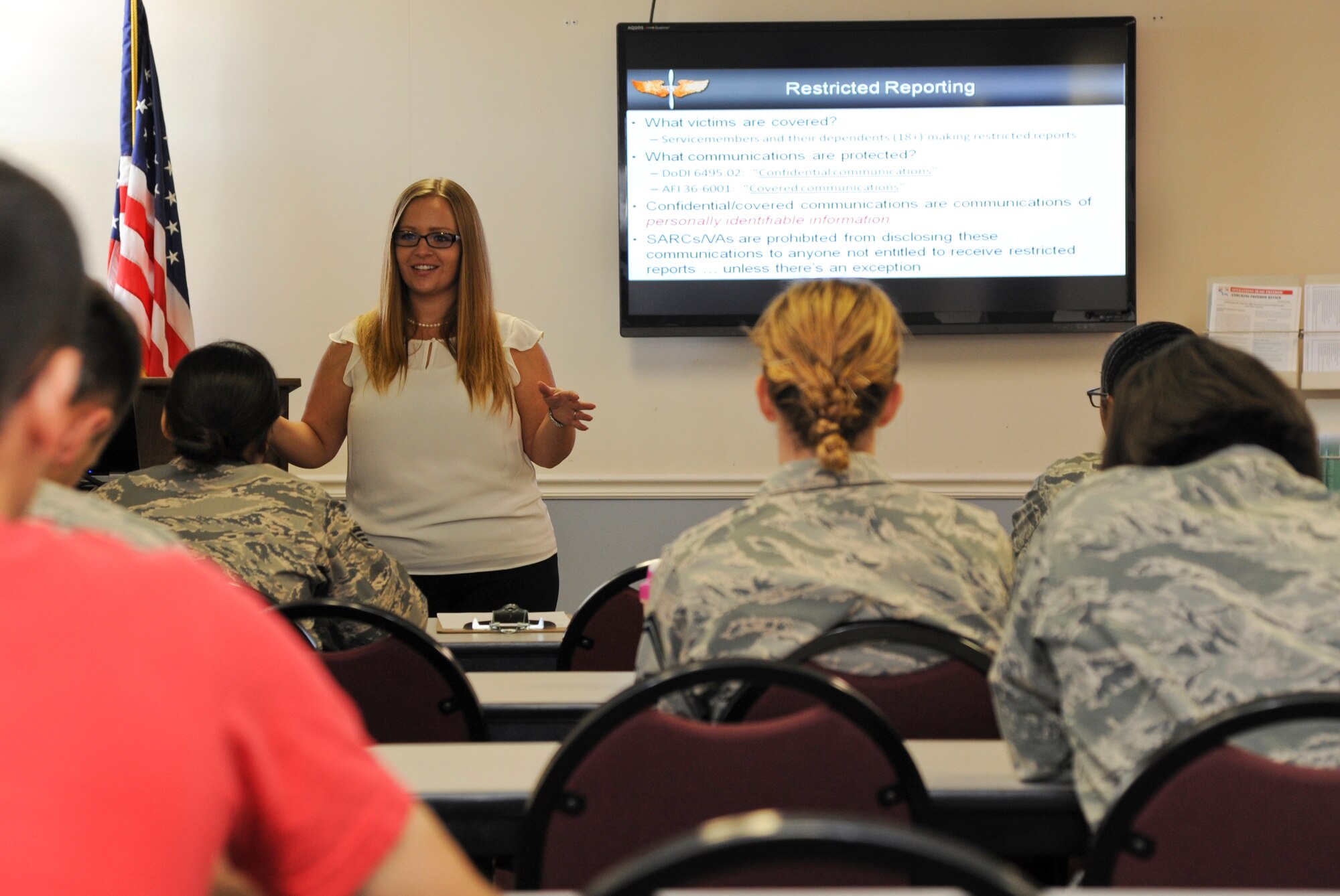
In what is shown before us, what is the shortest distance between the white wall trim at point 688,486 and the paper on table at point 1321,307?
1.19 meters

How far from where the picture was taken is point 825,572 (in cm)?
156

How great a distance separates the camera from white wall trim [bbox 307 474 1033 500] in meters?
4.65

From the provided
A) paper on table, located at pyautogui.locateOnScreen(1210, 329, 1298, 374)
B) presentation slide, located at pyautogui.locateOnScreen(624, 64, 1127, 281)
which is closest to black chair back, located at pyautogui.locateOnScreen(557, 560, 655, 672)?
presentation slide, located at pyautogui.locateOnScreen(624, 64, 1127, 281)

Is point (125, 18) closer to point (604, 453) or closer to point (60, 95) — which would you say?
point (60, 95)

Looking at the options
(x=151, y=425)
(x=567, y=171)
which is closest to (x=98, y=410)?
(x=151, y=425)

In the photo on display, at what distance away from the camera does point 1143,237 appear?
15.3ft

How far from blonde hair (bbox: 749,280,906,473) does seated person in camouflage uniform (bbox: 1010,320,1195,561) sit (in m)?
1.12

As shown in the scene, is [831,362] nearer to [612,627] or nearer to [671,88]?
[612,627]

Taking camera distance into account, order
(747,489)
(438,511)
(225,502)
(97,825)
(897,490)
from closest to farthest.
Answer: (97,825), (897,490), (225,502), (438,511), (747,489)

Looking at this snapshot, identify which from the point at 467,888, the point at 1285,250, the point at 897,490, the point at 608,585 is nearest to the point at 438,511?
the point at 608,585

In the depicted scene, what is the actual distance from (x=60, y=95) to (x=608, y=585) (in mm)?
3348

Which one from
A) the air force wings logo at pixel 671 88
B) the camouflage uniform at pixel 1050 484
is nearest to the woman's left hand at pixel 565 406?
the camouflage uniform at pixel 1050 484

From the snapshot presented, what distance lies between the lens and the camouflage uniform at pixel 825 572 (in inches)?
60.6

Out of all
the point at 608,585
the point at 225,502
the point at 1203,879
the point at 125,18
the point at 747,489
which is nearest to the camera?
the point at 1203,879
